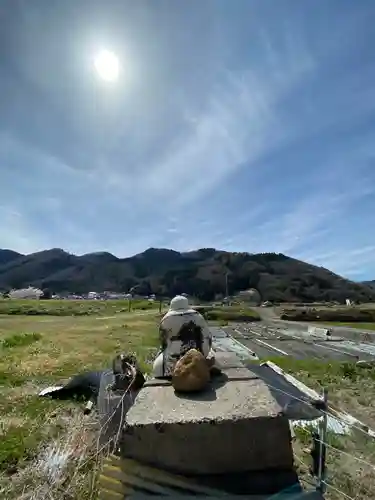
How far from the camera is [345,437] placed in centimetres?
552

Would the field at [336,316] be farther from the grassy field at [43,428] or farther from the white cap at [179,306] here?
the white cap at [179,306]

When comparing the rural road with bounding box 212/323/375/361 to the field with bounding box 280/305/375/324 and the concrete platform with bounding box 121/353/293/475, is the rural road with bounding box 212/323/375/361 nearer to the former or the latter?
the concrete platform with bounding box 121/353/293/475

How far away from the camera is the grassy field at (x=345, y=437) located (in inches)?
158

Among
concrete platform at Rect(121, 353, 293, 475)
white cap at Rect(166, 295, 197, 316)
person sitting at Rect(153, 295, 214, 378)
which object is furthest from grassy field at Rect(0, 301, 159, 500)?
white cap at Rect(166, 295, 197, 316)

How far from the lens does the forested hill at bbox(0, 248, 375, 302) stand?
86.7 m

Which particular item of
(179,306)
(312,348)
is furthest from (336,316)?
(179,306)

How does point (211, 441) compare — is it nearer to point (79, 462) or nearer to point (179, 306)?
point (79, 462)

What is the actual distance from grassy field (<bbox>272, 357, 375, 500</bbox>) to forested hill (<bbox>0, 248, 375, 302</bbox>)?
2773 inches

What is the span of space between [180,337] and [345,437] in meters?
2.78

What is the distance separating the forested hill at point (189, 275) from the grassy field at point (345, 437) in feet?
231

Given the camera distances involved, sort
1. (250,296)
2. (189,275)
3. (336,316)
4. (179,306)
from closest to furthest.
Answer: (179,306), (336,316), (250,296), (189,275)

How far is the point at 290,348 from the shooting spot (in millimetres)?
18594

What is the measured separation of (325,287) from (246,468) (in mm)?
92890

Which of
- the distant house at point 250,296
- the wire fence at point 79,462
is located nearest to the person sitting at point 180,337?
the wire fence at point 79,462
